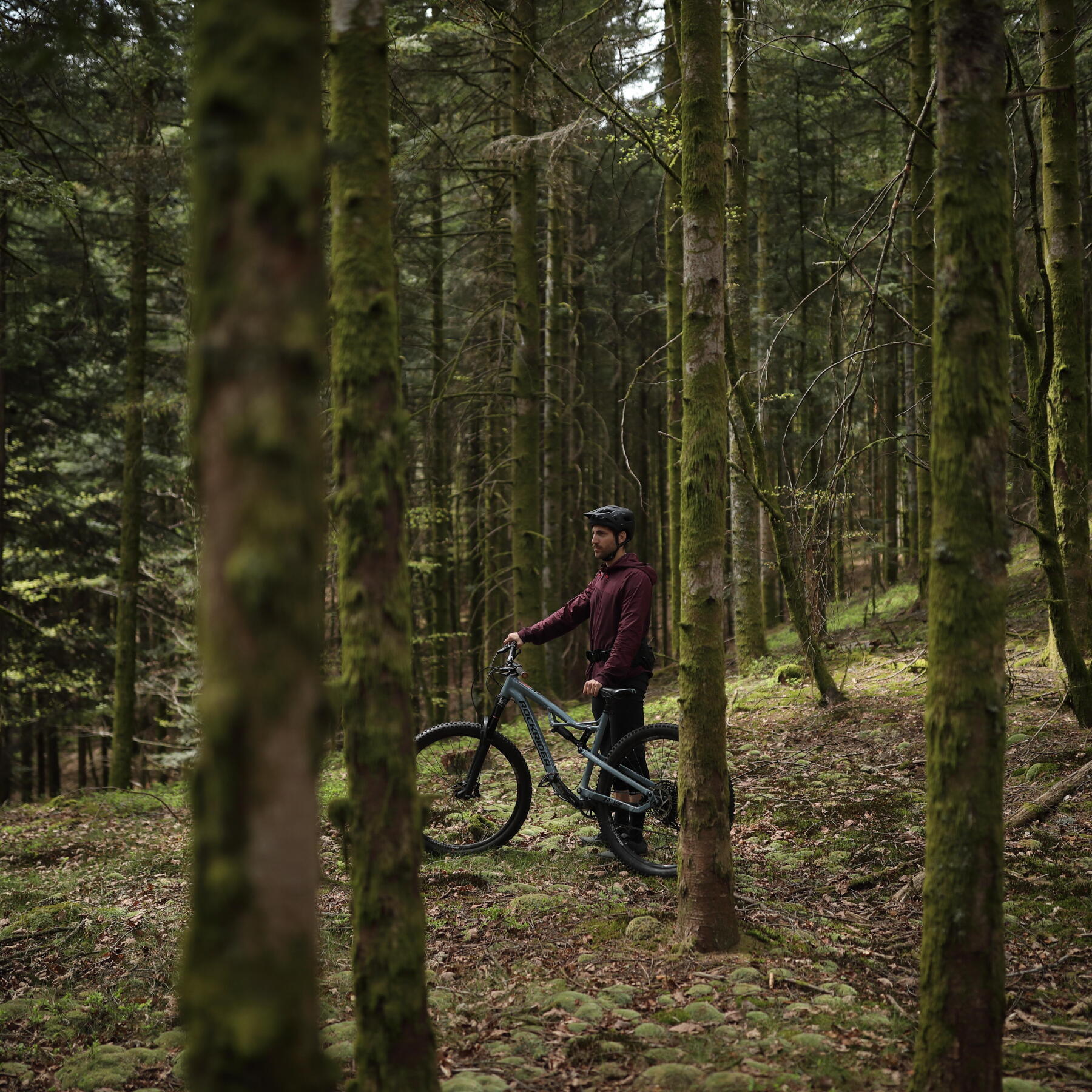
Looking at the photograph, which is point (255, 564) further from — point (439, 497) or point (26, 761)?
point (26, 761)

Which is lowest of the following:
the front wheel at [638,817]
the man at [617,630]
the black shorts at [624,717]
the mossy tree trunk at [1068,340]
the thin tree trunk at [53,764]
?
the thin tree trunk at [53,764]

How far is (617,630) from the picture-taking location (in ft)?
20.0

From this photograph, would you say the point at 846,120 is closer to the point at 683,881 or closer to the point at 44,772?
the point at 683,881

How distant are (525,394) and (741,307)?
124 inches

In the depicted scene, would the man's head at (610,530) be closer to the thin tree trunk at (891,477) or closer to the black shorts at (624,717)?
the black shorts at (624,717)

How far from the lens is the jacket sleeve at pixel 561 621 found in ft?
20.6

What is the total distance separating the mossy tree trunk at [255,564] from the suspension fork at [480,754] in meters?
4.57

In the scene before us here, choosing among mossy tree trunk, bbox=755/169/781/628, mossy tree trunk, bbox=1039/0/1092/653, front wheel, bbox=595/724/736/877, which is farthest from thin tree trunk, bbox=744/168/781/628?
front wheel, bbox=595/724/736/877

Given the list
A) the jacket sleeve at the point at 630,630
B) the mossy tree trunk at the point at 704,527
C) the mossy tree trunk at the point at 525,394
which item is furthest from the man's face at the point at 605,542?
the mossy tree trunk at the point at 525,394

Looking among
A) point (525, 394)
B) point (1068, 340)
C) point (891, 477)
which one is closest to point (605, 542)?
point (1068, 340)

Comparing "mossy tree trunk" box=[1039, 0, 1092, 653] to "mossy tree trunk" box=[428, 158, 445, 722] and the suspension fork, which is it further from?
"mossy tree trunk" box=[428, 158, 445, 722]

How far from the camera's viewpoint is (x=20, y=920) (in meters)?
5.46

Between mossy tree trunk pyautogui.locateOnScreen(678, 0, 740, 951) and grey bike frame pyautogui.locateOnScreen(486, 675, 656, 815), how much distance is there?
1457 millimetres

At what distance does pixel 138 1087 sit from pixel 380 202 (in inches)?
135
